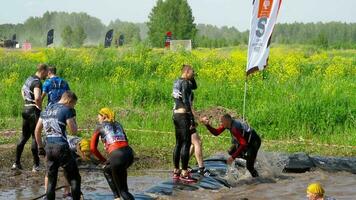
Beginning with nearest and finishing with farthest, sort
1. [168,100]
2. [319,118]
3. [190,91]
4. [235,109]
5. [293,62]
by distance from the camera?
1. [190,91]
2. [319,118]
3. [235,109]
4. [168,100]
5. [293,62]

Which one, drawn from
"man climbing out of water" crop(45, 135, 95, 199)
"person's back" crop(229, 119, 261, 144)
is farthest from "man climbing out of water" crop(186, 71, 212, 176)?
"man climbing out of water" crop(45, 135, 95, 199)

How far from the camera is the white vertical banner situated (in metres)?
14.4

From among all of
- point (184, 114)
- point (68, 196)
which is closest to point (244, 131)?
point (184, 114)

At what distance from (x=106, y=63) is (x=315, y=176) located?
17.1 m

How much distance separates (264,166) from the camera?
39.7 feet

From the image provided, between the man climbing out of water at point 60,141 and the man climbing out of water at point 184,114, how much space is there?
2.41 m

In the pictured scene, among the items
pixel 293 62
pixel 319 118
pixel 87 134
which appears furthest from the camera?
pixel 293 62

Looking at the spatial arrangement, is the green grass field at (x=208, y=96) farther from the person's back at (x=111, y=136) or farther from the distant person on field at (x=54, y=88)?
the person's back at (x=111, y=136)

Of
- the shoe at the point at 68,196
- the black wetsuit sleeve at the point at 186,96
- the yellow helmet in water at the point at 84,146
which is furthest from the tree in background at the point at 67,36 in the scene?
the yellow helmet in water at the point at 84,146

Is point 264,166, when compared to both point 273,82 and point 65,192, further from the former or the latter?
point 273,82

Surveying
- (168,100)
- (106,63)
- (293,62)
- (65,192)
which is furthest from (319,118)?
(106,63)

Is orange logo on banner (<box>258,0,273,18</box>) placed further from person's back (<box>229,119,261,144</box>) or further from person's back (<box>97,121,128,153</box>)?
Result: person's back (<box>97,121,128,153</box>)

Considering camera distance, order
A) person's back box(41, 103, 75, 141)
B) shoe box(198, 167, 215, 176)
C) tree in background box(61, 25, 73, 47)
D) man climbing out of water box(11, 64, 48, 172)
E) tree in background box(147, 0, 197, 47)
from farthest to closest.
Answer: tree in background box(61, 25, 73, 47) → tree in background box(147, 0, 197, 47) → shoe box(198, 167, 215, 176) → man climbing out of water box(11, 64, 48, 172) → person's back box(41, 103, 75, 141)

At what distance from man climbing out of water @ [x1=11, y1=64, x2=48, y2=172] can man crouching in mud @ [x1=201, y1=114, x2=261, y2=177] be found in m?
3.00
